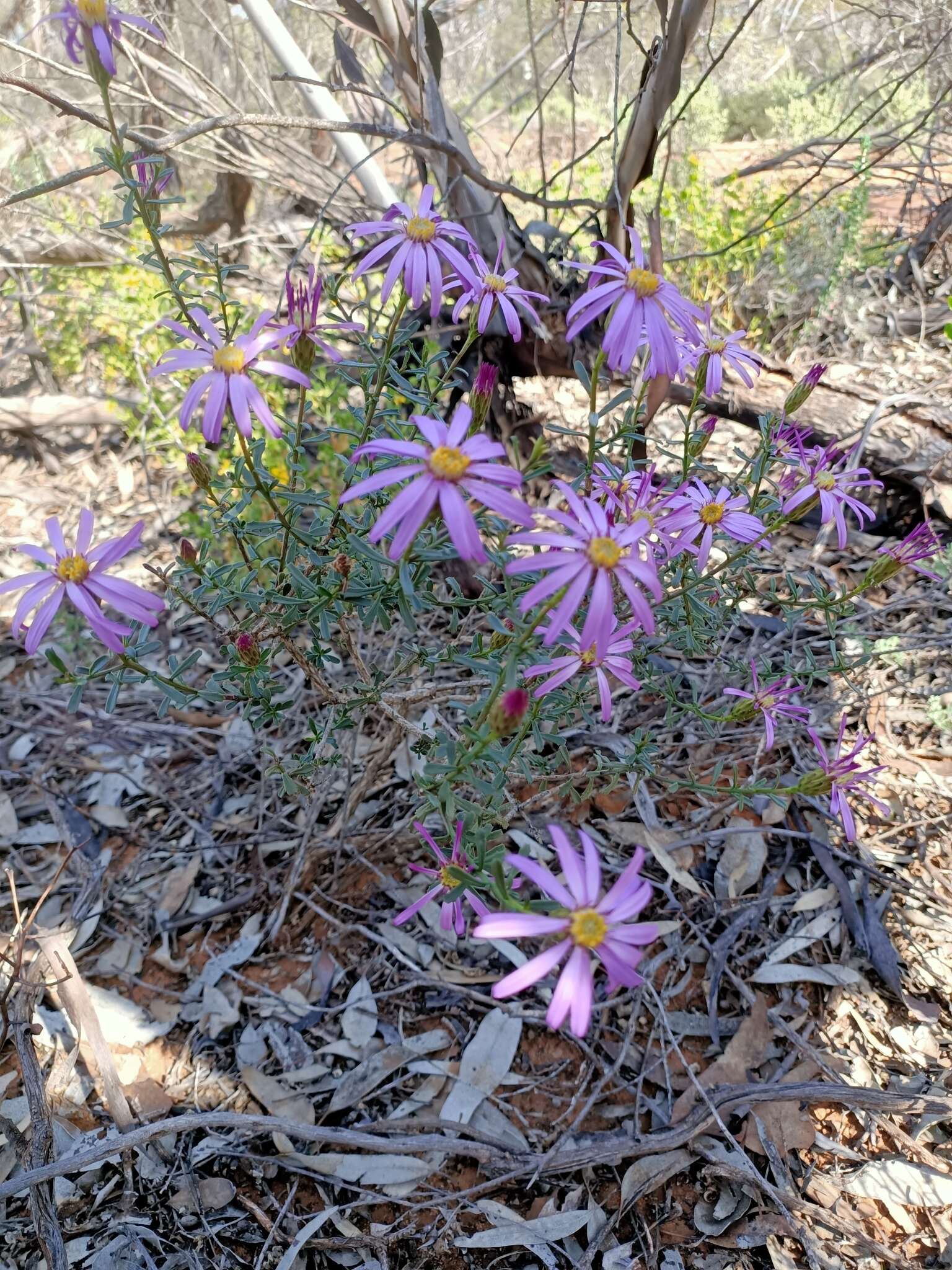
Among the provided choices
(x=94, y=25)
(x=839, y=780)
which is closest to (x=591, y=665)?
(x=839, y=780)

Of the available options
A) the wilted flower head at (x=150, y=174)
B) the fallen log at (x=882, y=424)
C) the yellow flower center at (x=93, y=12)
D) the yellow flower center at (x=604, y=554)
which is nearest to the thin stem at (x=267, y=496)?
the wilted flower head at (x=150, y=174)

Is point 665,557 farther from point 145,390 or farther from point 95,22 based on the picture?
point 145,390

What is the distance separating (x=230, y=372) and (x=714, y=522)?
0.88m

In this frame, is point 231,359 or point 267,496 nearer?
point 231,359

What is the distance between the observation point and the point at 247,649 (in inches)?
58.5

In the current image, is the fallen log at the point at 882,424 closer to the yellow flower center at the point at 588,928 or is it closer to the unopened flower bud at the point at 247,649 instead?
the unopened flower bud at the point at 247,649

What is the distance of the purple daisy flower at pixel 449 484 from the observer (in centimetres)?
104

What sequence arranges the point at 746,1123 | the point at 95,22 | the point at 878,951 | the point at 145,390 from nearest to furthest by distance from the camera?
the point at 95,22
the point at 746,1123
the point at 878,951
the point at 145,390

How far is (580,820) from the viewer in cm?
236

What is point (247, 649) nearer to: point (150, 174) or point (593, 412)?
point (593, 412)

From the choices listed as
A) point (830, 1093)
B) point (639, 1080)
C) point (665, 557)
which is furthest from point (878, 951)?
point (665, 557)

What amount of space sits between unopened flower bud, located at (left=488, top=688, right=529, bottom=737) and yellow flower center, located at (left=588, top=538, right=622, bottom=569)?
198 mm

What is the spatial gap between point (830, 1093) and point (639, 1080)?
Answer: 1.28 feet

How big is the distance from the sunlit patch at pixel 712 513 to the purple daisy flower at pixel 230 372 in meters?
0.74
